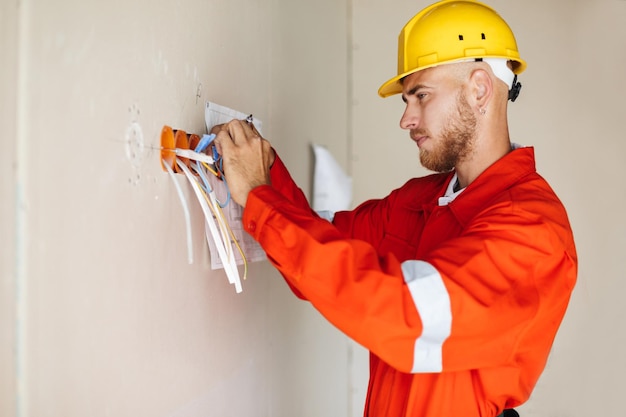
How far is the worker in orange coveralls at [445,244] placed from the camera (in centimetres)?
104

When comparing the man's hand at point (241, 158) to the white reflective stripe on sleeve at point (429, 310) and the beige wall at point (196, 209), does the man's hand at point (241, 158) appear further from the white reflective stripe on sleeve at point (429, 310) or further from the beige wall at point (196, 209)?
the white reflective stripe on sleeve at point (429, 310)

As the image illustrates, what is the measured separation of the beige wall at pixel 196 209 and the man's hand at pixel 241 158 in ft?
0.29

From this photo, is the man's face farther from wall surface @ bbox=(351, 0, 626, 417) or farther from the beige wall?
wall surface @ bbox=(351, 0, 626, 417)

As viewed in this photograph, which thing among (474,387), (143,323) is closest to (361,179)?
(474,387)

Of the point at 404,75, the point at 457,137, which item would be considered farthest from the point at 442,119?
the point at 404,75

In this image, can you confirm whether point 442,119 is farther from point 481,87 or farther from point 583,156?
point 583,156

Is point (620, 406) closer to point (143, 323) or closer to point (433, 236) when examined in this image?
point (433, 236)

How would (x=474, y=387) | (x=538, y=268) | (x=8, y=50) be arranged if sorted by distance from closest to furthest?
1. (x=8, y=50)
2. (x=538, y=268)
3. (x=474, y=387)

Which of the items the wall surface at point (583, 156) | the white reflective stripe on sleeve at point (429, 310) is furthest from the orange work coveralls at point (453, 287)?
the wall surface at point (583, 156)

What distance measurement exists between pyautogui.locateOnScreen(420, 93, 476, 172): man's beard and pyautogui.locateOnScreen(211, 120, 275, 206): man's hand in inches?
18.9

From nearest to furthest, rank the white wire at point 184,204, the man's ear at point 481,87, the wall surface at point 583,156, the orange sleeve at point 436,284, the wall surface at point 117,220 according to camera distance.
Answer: the wall surface at point 117,220, the orange sleeve at point 436,284, the white wire at point 184,204, the man's ear at point 481,87, the wall surface at point 583,156

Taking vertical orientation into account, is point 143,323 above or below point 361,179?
below

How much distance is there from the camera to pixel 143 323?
3.45 ft

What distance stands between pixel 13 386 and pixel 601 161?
257 cm
